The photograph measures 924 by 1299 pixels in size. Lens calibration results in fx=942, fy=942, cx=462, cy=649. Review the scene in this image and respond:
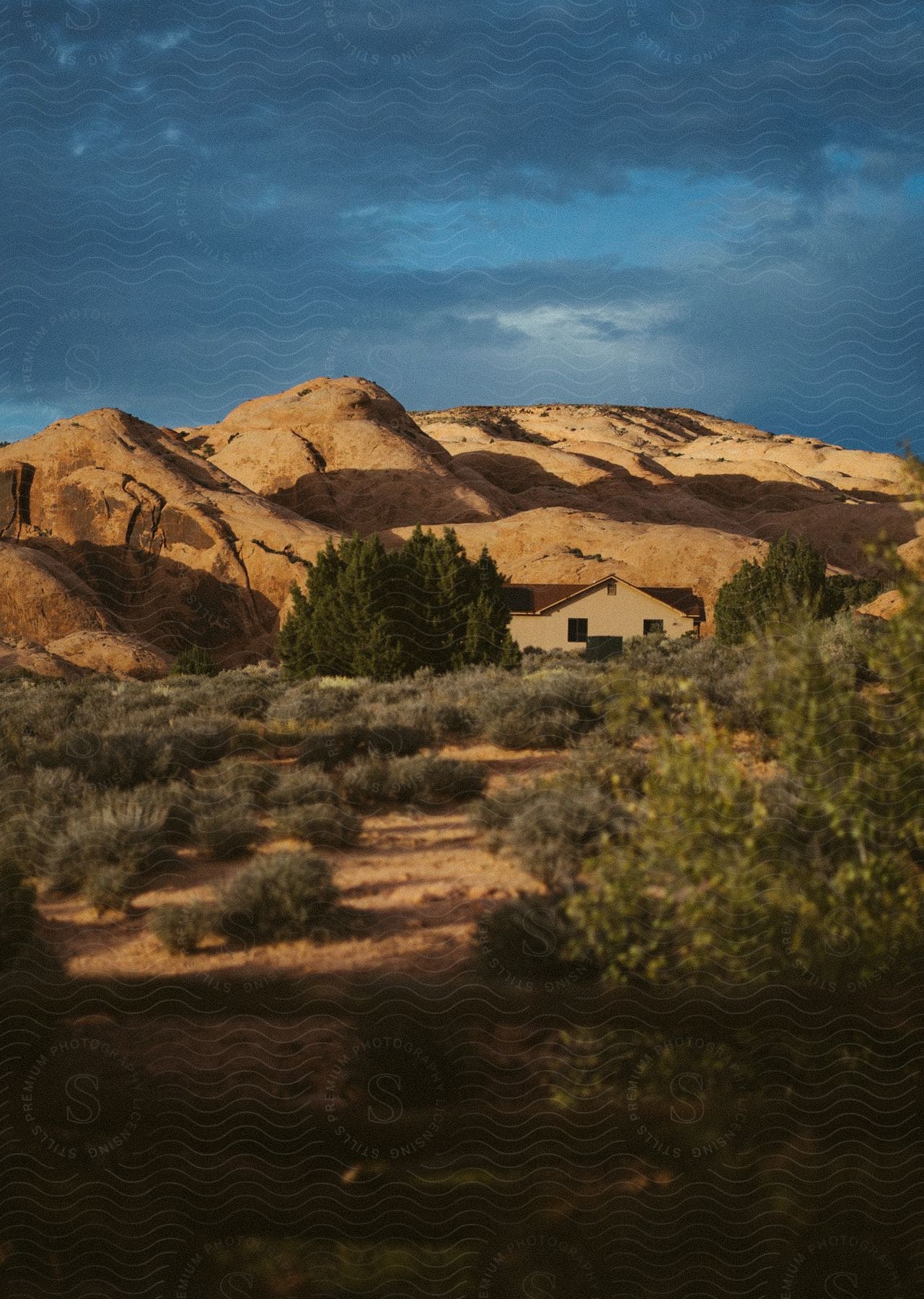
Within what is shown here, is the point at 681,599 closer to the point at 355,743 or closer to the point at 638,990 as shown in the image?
the point at 355,743

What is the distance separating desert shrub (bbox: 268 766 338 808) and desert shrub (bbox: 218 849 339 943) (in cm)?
175

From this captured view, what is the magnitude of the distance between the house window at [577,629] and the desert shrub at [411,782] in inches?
1175

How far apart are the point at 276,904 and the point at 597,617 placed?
33.4 metres

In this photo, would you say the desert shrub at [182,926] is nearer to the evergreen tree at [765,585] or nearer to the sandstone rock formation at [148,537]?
the evergreen tree at [765,585]

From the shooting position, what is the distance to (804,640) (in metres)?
5.14

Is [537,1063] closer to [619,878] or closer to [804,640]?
[619,878]

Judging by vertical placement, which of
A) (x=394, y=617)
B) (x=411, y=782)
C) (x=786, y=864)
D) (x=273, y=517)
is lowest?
(x=411, y=782)

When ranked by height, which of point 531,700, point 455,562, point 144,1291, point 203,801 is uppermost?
point 455,562

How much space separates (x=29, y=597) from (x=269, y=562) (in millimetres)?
11202

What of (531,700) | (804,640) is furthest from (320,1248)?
(531,700)

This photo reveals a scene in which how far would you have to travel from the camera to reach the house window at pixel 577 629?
39.4 m

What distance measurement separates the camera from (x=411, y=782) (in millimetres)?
9578

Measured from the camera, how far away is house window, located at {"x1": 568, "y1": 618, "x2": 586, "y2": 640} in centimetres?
3941

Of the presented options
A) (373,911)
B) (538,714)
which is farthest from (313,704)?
(373,911)
